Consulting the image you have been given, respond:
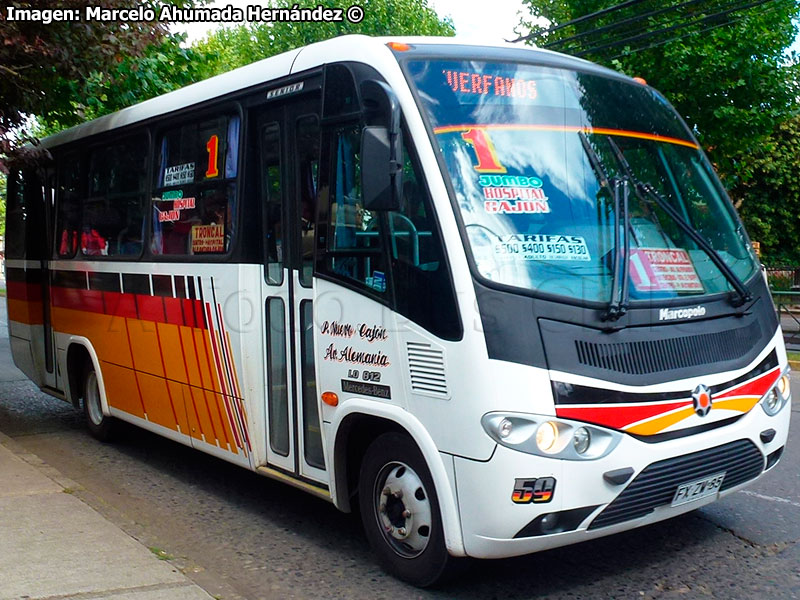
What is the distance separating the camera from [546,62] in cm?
532

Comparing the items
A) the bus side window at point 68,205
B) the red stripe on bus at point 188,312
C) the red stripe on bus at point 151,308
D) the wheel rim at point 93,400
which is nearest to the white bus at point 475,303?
the red stripe on bus at point 188,312

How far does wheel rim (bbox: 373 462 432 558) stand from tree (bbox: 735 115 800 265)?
30.0m

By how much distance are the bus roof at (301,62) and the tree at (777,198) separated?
92.7ft

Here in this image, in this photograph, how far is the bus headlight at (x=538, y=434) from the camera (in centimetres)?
429

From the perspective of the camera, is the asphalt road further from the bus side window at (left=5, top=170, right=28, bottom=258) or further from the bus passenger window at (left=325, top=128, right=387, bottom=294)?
the bus side window at (left=5, top=170, right=28, bottom=258)

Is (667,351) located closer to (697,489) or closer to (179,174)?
A: (697,489)

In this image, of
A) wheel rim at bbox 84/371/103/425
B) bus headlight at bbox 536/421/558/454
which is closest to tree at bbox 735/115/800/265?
wheel rim at bbox 84/371/103/425

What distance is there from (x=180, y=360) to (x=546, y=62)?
11.2 ft

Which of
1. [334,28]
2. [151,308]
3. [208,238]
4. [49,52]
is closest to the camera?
[208,238]

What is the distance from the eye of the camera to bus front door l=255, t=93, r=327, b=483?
18.6ft

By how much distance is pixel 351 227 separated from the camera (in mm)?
5273

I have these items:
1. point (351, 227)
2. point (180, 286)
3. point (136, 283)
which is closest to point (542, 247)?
point (351, 227)

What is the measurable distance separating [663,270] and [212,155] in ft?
10.8

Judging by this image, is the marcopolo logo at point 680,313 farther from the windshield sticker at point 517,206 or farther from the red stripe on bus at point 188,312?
the red stripe on bus at point 188,312
